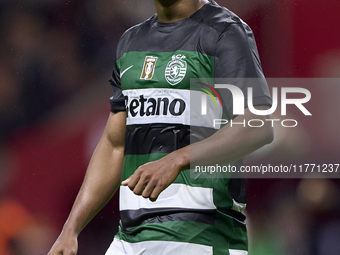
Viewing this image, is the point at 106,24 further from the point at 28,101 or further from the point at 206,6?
the point at 206,6

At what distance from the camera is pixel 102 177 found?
2.03 metres

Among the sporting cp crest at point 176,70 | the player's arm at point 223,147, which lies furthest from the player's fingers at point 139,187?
the sporting cp crest at point 176,70

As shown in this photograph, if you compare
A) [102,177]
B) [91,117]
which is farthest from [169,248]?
[91,117]

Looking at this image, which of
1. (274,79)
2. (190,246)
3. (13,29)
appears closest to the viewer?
(190,246)

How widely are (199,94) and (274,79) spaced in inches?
52.8

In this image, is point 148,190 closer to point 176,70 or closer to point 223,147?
point 223,147

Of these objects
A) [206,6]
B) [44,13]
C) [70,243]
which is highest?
[44,13]

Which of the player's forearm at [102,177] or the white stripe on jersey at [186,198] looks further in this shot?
the player's forearm at [102,177]

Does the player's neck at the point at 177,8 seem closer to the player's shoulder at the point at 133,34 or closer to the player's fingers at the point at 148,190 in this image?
the player's shoulder at the point at 133,34

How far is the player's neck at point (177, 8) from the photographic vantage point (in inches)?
75.5

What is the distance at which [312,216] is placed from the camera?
3.29m

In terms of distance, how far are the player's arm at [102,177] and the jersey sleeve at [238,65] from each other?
0.44 metres

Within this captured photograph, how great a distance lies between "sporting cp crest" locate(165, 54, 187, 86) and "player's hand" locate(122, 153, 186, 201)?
33 cm

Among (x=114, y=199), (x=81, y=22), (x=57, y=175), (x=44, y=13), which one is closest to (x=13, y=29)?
(x=44, y=13)
